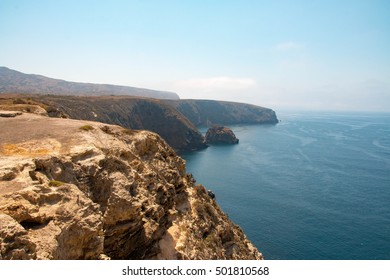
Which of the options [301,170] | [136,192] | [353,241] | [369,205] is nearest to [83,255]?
[136,192]

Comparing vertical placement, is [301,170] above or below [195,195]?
below

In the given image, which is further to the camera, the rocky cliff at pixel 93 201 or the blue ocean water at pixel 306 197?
the blue ocean water at pixel 306 197

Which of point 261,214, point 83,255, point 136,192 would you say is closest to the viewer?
point 83,255

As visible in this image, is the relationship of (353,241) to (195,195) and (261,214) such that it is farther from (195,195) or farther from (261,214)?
(195,195)

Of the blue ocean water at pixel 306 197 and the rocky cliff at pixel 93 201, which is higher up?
the rocky cliff at pixel 93 201
